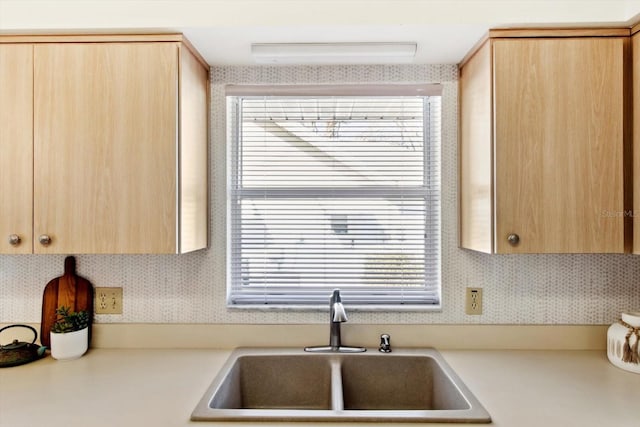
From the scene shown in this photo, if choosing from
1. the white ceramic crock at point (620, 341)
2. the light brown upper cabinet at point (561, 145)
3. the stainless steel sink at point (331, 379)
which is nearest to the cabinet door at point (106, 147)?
the stainless steel sink at point (331, 379)

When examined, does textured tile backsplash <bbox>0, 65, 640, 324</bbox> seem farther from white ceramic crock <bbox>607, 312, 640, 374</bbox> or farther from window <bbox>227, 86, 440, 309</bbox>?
white ceramic crock <bbox>607, 312, 640, 374</bbox>

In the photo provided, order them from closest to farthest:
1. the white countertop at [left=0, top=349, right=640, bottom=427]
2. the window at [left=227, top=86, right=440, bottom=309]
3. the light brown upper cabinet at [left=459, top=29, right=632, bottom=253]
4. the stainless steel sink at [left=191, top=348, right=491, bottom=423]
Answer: the white countertop at [left=0, top=349, right=640, bottom=427] < the light brown upper cabinet at [left=459, top=29, right=632, bottom=253] < the stainless steel sink at [left=191, top=348, right=491, bottom=423] < the window at [left=227, top=86, right=440, bottom=309]

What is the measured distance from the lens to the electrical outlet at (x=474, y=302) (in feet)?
5.74

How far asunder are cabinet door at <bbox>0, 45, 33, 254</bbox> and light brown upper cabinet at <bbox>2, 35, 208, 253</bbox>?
0.02 meters

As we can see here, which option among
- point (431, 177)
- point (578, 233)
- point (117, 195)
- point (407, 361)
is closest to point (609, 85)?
point (578, 233)

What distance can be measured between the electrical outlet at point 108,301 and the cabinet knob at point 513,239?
60.1 inches

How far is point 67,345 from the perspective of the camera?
1.58 metres

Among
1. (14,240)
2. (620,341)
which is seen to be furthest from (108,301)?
(620,341)

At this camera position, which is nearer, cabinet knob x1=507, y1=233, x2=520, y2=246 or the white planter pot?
cabinet knob x1=507, y1=233, x2=520, y2=246

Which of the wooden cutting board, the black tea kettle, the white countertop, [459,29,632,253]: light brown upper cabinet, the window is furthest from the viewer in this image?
the window

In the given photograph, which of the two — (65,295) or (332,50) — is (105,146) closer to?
(65,295)

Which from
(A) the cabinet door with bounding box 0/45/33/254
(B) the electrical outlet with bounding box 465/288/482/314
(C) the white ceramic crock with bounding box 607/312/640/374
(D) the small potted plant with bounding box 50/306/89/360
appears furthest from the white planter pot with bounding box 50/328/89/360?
(C) the white ceramic crock with bounding box 607/312/640/374

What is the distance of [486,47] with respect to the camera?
146 cm

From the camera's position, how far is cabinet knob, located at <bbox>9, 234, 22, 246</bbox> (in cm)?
143
